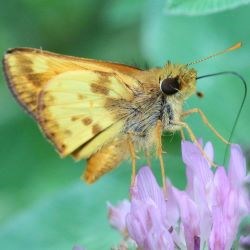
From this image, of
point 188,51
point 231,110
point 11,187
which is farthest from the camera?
point 11,187

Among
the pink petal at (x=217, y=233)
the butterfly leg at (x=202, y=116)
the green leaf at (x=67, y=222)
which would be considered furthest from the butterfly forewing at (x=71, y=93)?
the pink petal at (x=217, y=233)

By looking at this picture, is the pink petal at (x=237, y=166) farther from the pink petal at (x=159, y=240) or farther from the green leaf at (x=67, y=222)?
the green leaf at (x=67, y=222)

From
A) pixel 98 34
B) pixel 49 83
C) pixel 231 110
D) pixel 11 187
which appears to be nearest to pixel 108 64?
pixel 49 83

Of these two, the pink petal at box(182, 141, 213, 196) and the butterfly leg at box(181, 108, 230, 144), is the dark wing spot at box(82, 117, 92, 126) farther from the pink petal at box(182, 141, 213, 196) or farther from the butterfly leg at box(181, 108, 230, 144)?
the pink petal at box(182, 141, 213, 196)

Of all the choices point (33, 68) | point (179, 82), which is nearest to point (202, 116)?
point (179, 82)

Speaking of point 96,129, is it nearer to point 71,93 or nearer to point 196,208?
point 71,93

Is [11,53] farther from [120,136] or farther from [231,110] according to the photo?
[231,110]
